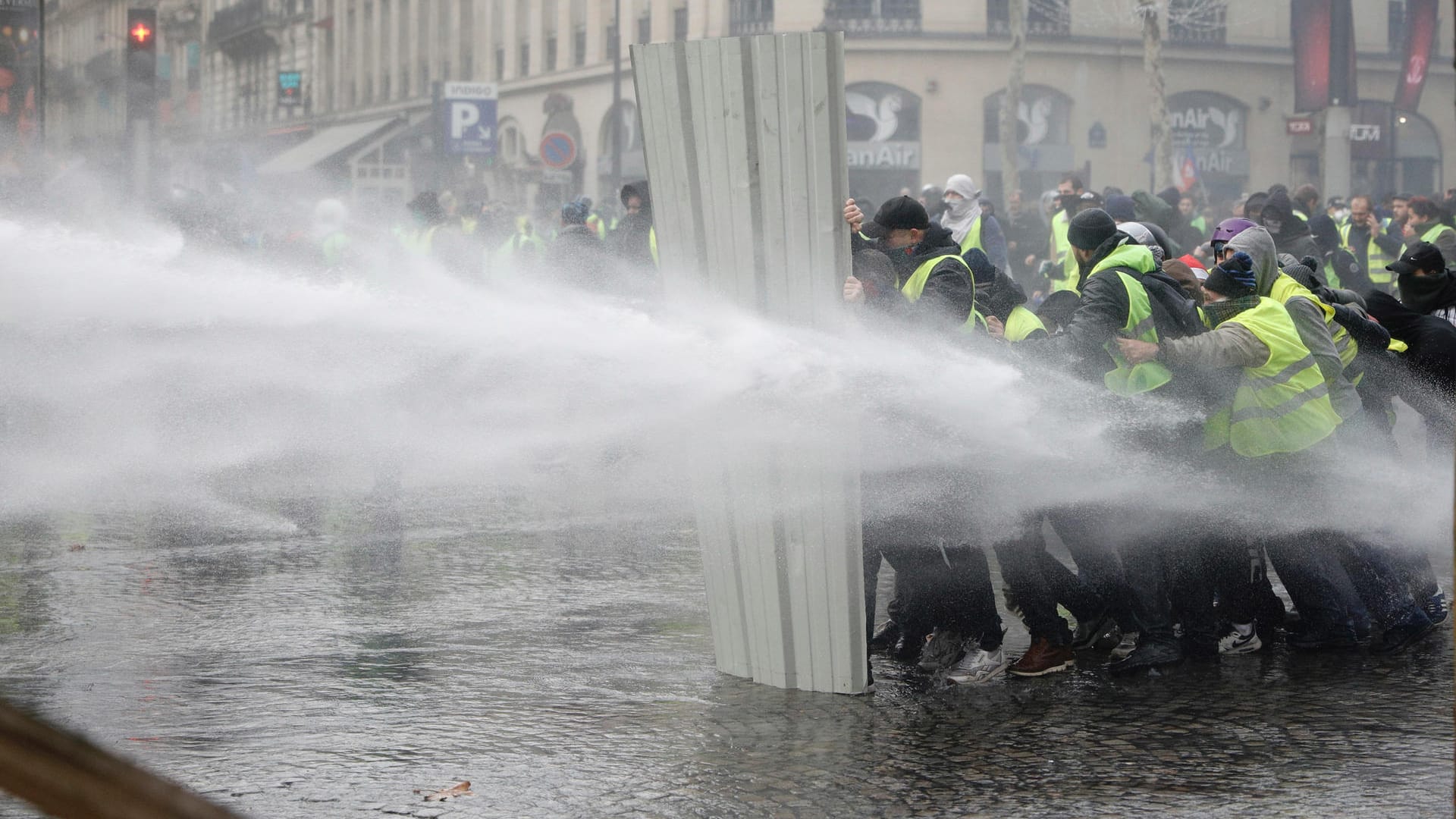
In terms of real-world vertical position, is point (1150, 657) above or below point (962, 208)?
below

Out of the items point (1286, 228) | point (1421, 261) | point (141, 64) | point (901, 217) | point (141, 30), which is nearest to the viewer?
point (901, 217)

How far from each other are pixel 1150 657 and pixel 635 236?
6542 millimetres

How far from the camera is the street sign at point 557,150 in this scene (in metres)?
→ 24.8

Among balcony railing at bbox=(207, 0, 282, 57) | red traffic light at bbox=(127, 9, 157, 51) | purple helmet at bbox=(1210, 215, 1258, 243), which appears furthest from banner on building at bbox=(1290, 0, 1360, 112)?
balcony railing at bbox=(207, 0, 282, 57)

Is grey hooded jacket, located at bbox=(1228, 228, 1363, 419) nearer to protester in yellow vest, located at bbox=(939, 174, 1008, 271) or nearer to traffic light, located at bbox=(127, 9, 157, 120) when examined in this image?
protester in yellow vest, located at bbox=(939, 174, 1008, 271)

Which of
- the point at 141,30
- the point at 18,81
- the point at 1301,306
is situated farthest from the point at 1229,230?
the point at 18,81

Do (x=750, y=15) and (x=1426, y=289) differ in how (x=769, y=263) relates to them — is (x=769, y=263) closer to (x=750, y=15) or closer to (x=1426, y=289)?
(x=1426, y=289)

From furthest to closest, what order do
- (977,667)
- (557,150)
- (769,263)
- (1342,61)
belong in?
(1342,61) < (557,150) < (977,667) < (769,263)

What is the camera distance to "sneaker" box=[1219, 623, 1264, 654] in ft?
20.8

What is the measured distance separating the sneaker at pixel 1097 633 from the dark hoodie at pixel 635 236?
569cm

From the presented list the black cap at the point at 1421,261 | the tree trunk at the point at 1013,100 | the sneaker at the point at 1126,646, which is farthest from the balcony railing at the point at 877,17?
the sneaker at the point at 1126,646

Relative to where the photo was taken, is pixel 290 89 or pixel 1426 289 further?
pixel 290 89

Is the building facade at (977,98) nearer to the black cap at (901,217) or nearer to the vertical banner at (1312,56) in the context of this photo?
the vertical banner at (1312,56)

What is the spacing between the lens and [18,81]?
21.7 meters
